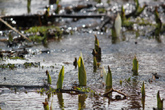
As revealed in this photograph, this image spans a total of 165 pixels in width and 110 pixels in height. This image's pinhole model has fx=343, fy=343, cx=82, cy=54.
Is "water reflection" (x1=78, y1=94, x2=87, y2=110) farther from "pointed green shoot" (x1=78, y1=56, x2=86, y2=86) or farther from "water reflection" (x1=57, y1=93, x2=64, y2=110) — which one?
"pointed green shoot" (x1=78, y1=56, x2=86, y2=86)

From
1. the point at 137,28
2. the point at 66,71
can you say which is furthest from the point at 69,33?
the point at 66,71

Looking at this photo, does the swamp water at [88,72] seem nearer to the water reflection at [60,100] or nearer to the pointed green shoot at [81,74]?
the water reflection at [60,100]

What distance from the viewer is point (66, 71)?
640 cm

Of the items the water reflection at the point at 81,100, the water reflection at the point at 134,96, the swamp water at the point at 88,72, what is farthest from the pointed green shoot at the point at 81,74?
the water reflection at the point at 134,96

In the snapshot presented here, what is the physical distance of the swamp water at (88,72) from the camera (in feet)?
15.5

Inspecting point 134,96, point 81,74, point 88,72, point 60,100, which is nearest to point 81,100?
point 60,100

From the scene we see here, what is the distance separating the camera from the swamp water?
4.72 meters

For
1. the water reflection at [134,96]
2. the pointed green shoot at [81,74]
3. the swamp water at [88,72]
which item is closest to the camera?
the water reflection at [134,96]

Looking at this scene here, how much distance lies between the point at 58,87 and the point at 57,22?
7122 millimetres

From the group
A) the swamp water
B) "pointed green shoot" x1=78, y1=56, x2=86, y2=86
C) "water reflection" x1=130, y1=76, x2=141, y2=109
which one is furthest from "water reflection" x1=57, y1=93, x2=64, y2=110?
"water reflection" x1=130, y1=76, x2=141, y2=109

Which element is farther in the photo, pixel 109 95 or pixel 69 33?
pixel 69 33

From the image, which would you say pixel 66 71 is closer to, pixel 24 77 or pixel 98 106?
pixel 24 77

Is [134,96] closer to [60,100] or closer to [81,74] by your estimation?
[81,74]

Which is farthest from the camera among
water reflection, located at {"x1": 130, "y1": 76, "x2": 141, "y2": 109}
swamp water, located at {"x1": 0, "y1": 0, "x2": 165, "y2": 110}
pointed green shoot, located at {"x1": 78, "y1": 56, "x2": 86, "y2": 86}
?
pointed green shoot, located at {"x1": 78, "y1": 56, "x2": 86, "y2": 86}
